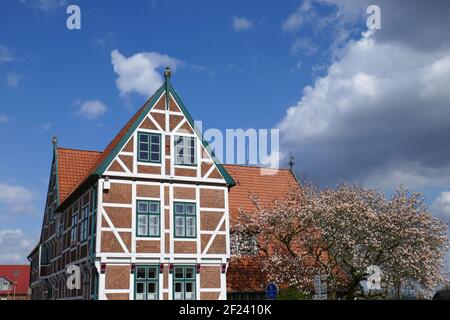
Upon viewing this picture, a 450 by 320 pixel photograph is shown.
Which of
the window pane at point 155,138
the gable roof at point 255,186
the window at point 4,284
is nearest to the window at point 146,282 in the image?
the window pane at point 155,138

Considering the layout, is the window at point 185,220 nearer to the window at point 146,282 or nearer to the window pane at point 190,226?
the window pane at point 190,226

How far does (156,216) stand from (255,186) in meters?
10.9

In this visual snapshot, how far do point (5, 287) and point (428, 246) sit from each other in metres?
71.1

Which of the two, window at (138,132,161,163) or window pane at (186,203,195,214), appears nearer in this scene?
window at (138,132,161,163)

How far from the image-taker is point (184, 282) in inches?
979

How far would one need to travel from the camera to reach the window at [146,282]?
23859 millimetres

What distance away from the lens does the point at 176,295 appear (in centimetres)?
2447

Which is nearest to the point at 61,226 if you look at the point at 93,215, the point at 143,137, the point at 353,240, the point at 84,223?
the point at 84,223

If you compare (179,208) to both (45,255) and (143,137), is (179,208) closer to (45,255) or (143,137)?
(143,137)

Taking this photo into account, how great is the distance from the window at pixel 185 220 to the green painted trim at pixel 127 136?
377 cm

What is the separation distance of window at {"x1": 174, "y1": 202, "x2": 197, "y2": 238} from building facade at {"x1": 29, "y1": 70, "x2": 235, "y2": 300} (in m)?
0.05

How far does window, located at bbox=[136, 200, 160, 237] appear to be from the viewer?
24656 millimetres

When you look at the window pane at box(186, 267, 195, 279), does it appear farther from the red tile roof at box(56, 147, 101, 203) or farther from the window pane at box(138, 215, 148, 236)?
the red tile roof at box(56, 147, 101, 203)

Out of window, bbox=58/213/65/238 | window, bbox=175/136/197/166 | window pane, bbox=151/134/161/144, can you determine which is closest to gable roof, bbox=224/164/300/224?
window, bbox=175/136/197/166
